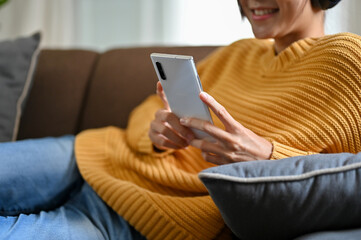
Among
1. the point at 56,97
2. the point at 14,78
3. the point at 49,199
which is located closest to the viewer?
the point at 49,199

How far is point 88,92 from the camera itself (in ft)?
4.90

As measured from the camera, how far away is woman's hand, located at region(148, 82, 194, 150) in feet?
3.21

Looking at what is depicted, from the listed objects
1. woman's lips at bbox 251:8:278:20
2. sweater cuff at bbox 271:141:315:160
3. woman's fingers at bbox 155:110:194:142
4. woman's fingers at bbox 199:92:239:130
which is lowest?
sweater cuff at bbox 271:141:315:160

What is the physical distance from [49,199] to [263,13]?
68 cm

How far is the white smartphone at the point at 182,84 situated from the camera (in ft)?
2.65

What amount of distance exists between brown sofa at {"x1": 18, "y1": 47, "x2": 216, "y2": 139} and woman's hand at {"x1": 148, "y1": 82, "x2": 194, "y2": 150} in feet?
1.21

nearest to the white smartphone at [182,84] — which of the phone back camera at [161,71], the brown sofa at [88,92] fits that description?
the phone back camera at [161,71]

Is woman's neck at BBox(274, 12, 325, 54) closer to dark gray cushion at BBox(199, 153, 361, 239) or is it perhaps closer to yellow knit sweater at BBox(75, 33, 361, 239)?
yellow knit sweater at BBox(75, 33, 361, 239)

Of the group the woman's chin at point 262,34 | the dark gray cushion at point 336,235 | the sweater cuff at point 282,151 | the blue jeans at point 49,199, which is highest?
the woman's chin at point 262,34

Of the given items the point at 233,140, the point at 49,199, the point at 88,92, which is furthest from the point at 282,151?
the point at 88,92

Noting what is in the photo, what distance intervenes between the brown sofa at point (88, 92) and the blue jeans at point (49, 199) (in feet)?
0.96

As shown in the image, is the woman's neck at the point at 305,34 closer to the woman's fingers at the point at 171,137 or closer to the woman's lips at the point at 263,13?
the woman's lips at the point at 263,13

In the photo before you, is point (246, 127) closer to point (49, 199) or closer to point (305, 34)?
point (305, 34)

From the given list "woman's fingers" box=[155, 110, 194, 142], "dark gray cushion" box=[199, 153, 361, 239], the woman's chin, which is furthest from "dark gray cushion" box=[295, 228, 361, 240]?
the woman's chin
